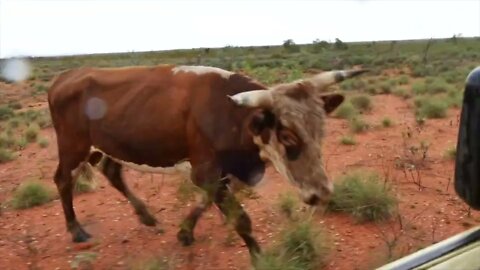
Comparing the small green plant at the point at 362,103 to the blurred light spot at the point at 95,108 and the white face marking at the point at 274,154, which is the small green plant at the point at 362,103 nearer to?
the blurred light spot at the point at 95,108

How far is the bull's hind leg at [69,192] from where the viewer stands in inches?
294

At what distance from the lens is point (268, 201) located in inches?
345

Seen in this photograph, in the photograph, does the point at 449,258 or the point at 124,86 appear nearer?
the point at 449,258

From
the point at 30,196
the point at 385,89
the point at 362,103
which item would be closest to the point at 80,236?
the point at 30,196

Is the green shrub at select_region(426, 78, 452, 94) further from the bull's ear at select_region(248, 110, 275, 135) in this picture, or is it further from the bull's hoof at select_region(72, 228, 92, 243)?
the bull's ear at select_region(248, 110, 275, 135)

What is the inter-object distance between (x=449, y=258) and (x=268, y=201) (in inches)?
243

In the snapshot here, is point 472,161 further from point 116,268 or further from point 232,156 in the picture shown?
point 116,268

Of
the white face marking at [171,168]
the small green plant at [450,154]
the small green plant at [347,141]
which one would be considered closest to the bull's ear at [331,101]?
the white face marking at [171,168]

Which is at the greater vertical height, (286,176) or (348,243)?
(286,176)

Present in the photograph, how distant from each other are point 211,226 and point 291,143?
85.8 inches

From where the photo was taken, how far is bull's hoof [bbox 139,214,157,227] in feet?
25.4

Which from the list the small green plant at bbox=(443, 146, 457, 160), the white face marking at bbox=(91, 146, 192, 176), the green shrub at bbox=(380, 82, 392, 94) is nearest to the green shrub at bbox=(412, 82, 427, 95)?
the green shrub at bbox=(380, 82, 392, 94)

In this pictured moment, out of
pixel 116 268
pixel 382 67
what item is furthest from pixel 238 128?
pixel 382 67

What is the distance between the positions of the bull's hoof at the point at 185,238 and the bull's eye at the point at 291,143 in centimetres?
184
